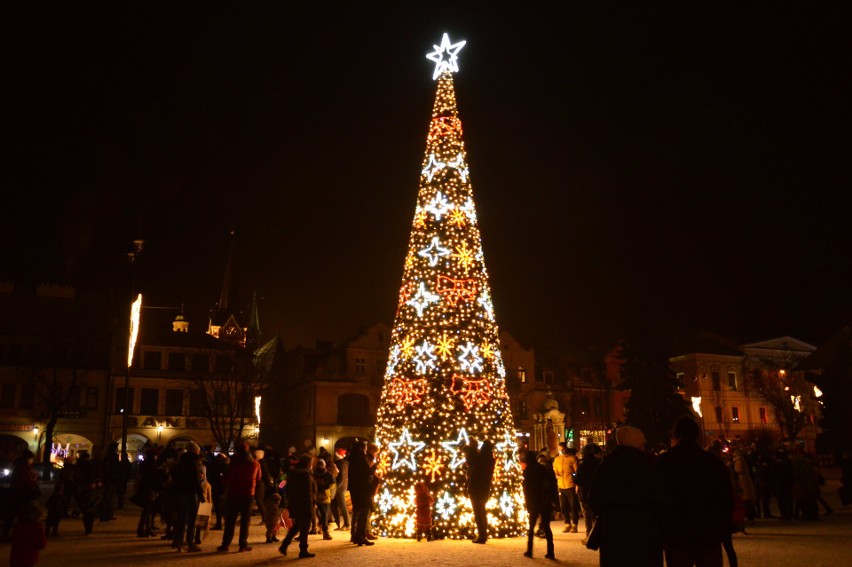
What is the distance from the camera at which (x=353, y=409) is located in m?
49.8

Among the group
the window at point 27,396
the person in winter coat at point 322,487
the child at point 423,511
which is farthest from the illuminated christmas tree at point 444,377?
the window at point 27,396

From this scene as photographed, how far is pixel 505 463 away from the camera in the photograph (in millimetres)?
14297

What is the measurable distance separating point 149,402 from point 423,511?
41.7 metres

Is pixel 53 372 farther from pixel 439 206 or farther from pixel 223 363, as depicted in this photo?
pixel 439 206

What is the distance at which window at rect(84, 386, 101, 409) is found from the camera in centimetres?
4781

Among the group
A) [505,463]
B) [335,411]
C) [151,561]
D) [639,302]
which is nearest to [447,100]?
[505,463]

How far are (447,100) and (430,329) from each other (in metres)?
5.05

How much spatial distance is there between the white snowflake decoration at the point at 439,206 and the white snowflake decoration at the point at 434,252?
1.75ft

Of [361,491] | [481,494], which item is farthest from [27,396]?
[481,494]

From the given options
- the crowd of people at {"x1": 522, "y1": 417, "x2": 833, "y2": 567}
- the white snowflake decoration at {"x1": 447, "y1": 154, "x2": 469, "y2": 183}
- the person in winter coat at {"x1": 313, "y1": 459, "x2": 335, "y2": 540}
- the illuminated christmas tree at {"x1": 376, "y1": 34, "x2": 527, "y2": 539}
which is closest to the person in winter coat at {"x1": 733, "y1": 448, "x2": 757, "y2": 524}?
the illuminated christmas tree at {"x1": 376, "y1": 34, "x2": 527, "y2": 539}

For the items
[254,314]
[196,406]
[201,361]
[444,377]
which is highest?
[254,314]

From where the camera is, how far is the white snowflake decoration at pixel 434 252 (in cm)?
1472

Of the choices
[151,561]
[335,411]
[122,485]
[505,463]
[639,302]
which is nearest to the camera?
[151,561]

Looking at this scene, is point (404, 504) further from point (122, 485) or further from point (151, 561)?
point (122, 485)
